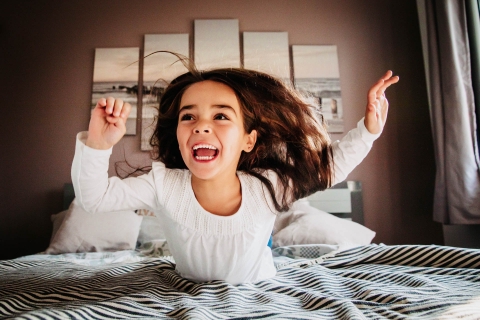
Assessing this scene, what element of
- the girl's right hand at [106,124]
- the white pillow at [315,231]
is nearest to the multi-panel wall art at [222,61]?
the white pillow at [315,231]

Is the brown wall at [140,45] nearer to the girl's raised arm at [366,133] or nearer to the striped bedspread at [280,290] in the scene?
the striped bedspread at [280,290]

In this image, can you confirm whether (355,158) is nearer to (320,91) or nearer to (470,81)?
(470,81)

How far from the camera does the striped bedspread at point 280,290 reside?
71 cm

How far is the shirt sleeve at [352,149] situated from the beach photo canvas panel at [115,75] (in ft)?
6.71

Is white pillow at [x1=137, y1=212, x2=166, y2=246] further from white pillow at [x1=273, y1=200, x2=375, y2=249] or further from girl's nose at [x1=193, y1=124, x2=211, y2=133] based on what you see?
girl's nose at [x1=193, y1=124, x2=211, y2=133]

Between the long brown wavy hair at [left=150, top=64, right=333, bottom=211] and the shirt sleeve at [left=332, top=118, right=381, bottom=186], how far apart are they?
0.03 metres

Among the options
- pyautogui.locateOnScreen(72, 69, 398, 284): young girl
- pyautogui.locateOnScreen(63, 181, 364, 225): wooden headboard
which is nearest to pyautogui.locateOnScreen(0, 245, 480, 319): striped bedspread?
pyautogui.locateOnScreen(72, 69, 398, 284): young girl

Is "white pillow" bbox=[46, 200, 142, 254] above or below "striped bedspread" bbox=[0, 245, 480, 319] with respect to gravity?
above

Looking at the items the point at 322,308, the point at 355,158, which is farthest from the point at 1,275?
the point at 355,158

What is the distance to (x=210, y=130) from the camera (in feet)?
3.47

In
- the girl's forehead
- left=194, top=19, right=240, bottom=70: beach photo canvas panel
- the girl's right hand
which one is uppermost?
left=194, top=19, right=240, bottom=70: beach photo canvas panel

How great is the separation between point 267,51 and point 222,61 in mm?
384

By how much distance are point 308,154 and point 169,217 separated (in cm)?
56

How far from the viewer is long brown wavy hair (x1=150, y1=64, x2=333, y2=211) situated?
127 cm
